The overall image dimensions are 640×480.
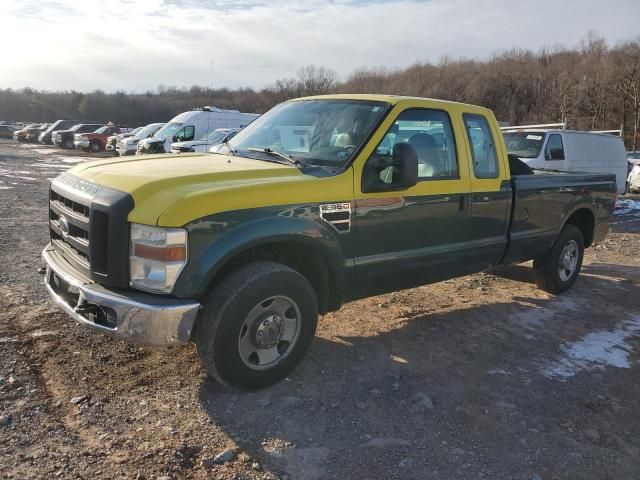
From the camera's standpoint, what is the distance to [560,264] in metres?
6.33

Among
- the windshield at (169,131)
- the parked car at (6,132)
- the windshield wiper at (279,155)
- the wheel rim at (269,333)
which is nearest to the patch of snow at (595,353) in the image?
the wheel rim at (269,333)

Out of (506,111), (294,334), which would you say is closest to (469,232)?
(294,334)

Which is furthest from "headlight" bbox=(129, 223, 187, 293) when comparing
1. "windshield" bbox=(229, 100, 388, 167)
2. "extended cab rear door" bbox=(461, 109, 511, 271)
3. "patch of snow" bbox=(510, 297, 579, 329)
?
"patch of snow" bbox=(510, 297, 579, 329)

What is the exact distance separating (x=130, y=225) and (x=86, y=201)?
1.43 feet

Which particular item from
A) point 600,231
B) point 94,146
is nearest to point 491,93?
point 94,146

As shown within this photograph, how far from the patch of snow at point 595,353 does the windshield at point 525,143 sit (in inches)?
274

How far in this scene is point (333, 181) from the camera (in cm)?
379

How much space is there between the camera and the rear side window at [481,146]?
4914mm

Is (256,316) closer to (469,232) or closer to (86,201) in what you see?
(86,201)

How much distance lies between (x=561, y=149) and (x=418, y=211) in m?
9.13

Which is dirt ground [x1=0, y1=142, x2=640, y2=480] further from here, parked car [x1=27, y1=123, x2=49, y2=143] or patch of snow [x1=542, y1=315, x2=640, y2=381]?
parked car [x1=27, y1=123, x2=49, y2=143]

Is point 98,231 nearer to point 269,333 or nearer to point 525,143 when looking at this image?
point 269,333

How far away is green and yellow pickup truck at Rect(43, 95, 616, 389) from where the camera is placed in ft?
10.4

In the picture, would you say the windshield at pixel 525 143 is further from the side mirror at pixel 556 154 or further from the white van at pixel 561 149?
the side mirror at pixel 556 154
